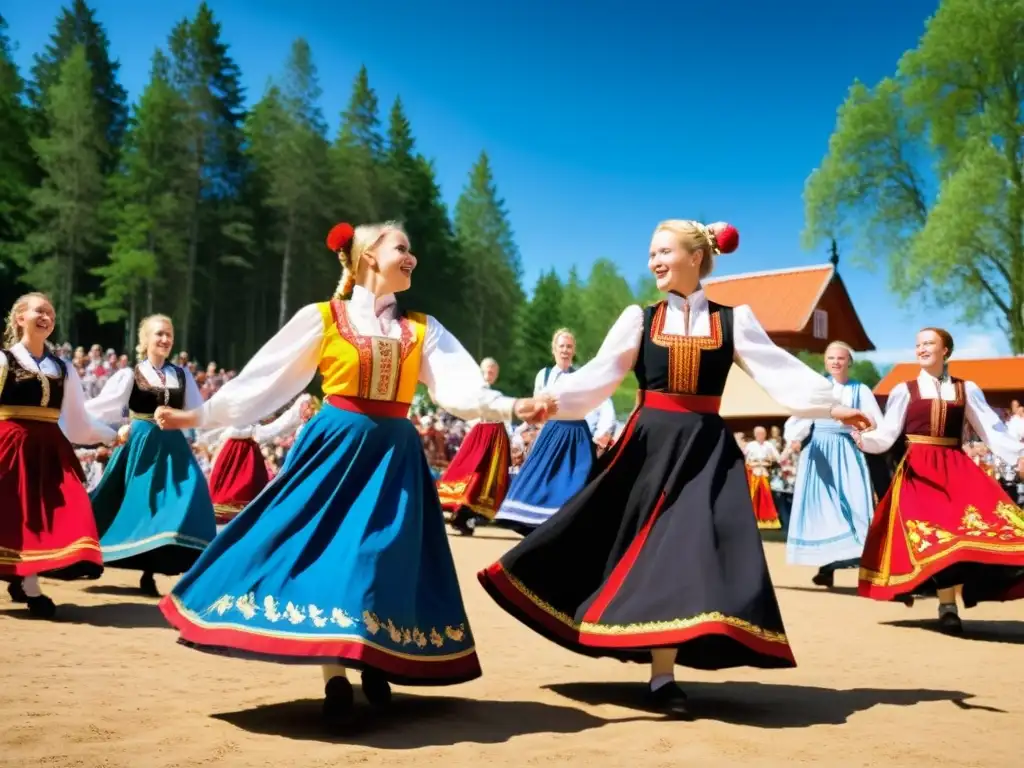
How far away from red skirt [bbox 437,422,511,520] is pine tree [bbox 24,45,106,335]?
84.6 feet

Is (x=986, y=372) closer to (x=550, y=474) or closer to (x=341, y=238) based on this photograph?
(x=550, y=474)

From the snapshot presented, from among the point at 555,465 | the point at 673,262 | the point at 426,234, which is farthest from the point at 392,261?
the point at 426,234

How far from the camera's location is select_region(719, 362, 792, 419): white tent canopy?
84.4 ft

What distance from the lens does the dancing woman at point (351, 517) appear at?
3807 mm

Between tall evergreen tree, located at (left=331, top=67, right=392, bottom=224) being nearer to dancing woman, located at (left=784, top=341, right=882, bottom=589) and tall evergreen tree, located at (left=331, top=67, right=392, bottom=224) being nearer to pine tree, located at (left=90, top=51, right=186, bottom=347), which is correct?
pine tree, located at (left=90, top=51, right=186, bottom=347)

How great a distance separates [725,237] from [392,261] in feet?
5.01

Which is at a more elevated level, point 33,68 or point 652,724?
point 33,68

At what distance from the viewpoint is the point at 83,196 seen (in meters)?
36.8

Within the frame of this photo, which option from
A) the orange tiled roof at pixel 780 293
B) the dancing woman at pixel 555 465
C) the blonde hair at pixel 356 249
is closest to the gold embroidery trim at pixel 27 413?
the blonde hair at pixel 356 249

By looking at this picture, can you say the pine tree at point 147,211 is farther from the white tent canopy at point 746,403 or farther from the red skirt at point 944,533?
the red skirt at point 944,533

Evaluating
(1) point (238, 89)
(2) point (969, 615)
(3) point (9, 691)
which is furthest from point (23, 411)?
(1) point (238, 89)

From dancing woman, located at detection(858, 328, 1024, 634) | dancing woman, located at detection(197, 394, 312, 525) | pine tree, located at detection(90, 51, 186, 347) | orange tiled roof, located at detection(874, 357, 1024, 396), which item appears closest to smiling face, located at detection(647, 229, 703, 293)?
dancing woman, located at detection(858, 328, 1024, 634)

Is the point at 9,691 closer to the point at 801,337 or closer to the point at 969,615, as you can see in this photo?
the point at 969,615

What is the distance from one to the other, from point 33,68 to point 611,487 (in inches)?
1687
